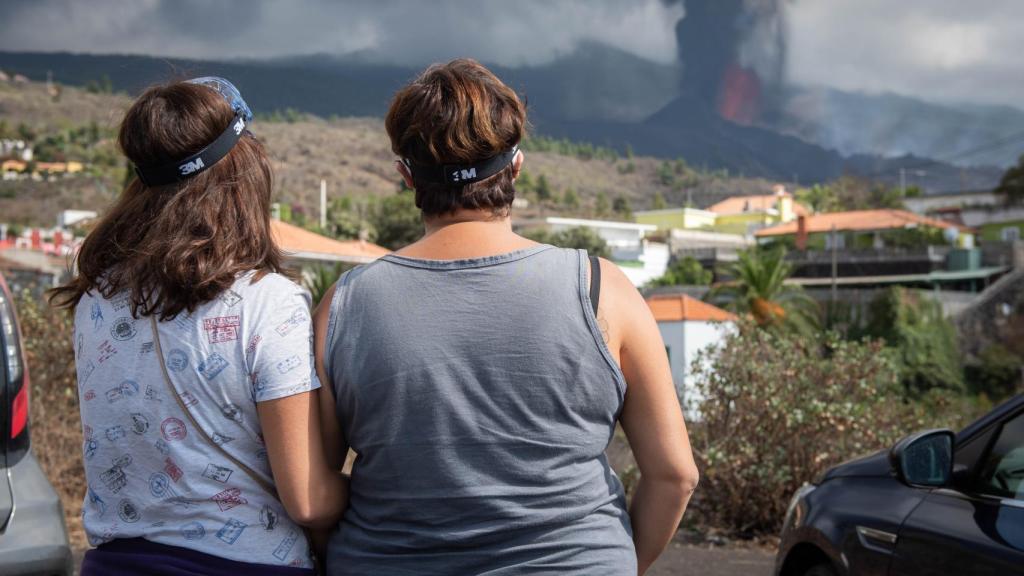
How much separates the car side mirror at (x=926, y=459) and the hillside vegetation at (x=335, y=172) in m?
63.6

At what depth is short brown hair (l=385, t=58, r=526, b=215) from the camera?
6.81 feet

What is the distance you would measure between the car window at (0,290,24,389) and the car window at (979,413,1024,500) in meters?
3.16

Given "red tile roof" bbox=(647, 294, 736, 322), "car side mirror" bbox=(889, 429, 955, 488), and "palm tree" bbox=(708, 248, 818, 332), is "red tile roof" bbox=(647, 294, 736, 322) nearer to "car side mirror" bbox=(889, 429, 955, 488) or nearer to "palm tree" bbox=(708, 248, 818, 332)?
"palm tree" bbox=(708, 248, 818, 332)

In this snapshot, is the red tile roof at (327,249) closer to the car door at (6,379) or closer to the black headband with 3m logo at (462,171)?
the car door at (6,379)

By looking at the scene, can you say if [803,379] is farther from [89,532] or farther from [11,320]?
[89,532]

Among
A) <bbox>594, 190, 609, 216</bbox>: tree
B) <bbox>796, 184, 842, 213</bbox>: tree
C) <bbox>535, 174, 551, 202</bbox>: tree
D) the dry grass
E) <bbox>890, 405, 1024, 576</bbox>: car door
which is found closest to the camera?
<bbox>890, 405, 1024, 576</bbox>: car door

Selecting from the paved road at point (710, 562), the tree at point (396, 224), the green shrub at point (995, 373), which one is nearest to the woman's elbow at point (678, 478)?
the paved road at point (710, 562)

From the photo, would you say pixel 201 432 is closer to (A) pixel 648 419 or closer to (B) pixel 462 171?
(B) pixel 462 171

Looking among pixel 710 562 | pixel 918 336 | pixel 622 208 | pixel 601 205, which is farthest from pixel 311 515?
pixel 622 208

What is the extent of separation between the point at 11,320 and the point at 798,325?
35.7 m

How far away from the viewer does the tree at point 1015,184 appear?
7344 cm

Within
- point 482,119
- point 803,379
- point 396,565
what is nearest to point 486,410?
point 396,565

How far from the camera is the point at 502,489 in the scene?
6.50 ft

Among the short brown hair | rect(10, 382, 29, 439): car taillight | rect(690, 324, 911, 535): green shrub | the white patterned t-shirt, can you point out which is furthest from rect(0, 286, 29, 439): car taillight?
rect(690, 324, 911, 535): green shrub
